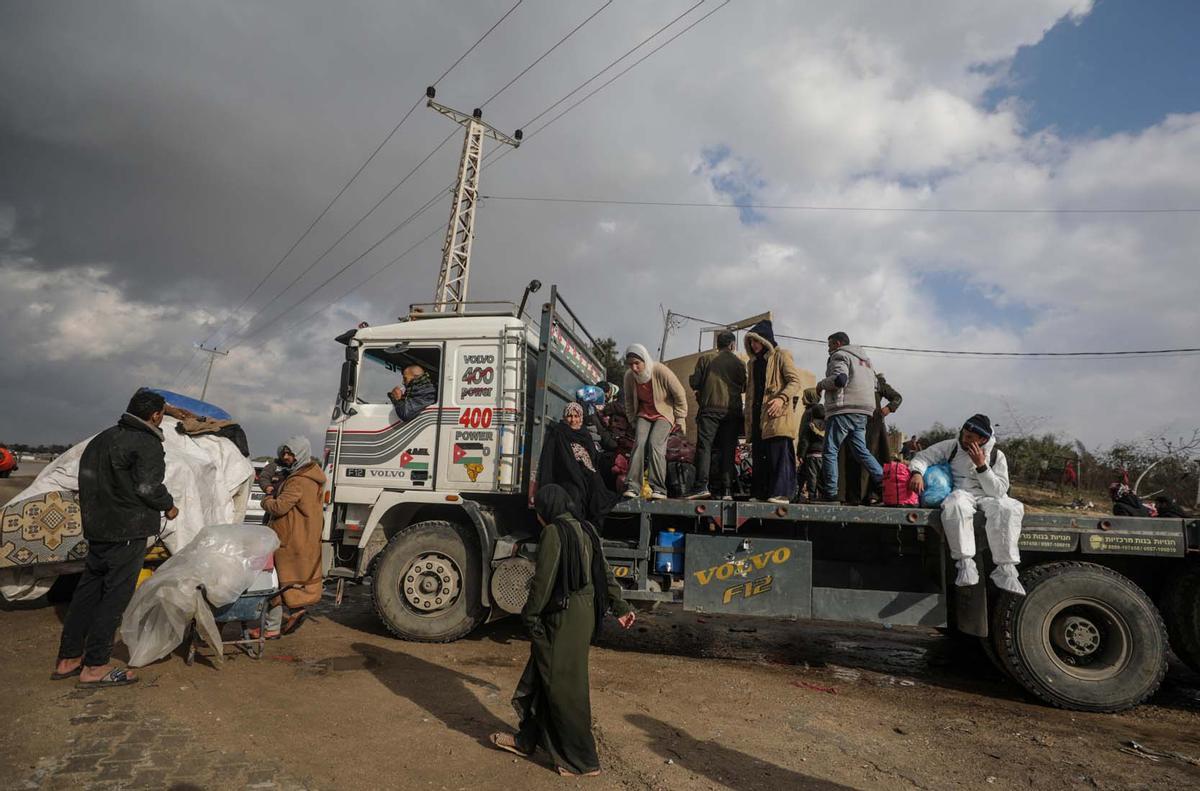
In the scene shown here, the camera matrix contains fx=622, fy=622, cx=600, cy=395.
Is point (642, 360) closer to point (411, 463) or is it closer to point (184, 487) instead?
point (411, 463)

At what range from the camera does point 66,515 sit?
551 centimetres

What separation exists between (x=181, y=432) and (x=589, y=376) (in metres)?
4.30

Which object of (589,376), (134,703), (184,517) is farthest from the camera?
(589,376)

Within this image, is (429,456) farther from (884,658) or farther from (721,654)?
(884,658)

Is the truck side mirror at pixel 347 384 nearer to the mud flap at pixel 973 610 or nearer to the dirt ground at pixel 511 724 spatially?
the dirt ground at pixel 511 724

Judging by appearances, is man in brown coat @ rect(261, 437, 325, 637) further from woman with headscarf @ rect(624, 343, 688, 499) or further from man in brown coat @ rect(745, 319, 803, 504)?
man in brown coat @ rect(745, 319, 803, 504)

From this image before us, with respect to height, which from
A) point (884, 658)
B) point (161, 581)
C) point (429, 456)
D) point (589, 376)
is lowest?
point (884, 658)

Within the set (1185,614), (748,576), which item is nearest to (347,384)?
(748,576)

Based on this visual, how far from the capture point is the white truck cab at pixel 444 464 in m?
5.57

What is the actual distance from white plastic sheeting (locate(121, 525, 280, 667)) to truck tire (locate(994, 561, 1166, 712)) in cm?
561

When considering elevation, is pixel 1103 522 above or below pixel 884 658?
above

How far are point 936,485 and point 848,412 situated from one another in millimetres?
919

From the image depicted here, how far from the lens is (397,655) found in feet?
17.0

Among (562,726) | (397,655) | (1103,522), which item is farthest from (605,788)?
(1103,522)
